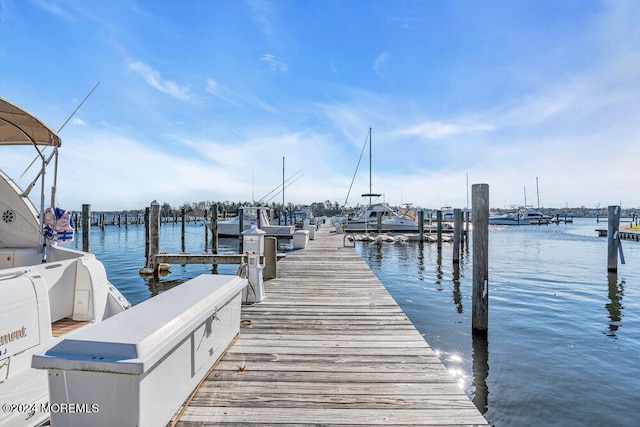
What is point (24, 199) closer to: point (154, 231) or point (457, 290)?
point (154, 231)

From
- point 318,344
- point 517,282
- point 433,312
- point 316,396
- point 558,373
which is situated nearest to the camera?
point 316,396

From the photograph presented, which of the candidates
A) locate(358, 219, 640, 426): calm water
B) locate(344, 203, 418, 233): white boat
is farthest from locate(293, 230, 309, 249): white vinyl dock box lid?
locate(344, 203, 418, 233): white boat

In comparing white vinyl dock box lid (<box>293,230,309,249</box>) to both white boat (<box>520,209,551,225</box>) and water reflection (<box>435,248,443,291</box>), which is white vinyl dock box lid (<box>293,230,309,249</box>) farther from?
white boat (<box>520,209,551,225</box>)

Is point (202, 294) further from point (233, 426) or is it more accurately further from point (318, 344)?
point (318, 344)

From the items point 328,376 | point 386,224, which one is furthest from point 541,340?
point 386,224

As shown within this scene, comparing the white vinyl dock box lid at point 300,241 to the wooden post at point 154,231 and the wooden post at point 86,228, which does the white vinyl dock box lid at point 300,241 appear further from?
the wooden post at point 86,228

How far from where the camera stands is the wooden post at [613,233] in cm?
1205

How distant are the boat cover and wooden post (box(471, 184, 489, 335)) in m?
6.50

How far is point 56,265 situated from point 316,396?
318cm

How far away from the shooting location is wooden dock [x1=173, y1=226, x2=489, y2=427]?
256cm

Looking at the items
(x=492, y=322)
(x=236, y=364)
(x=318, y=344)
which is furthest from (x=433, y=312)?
(x=236, y=364)

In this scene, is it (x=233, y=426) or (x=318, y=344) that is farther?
(x=318, y=344)

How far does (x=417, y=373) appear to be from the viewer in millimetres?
3266

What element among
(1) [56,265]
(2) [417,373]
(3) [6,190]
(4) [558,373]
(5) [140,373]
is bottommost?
(4) [558,373]
